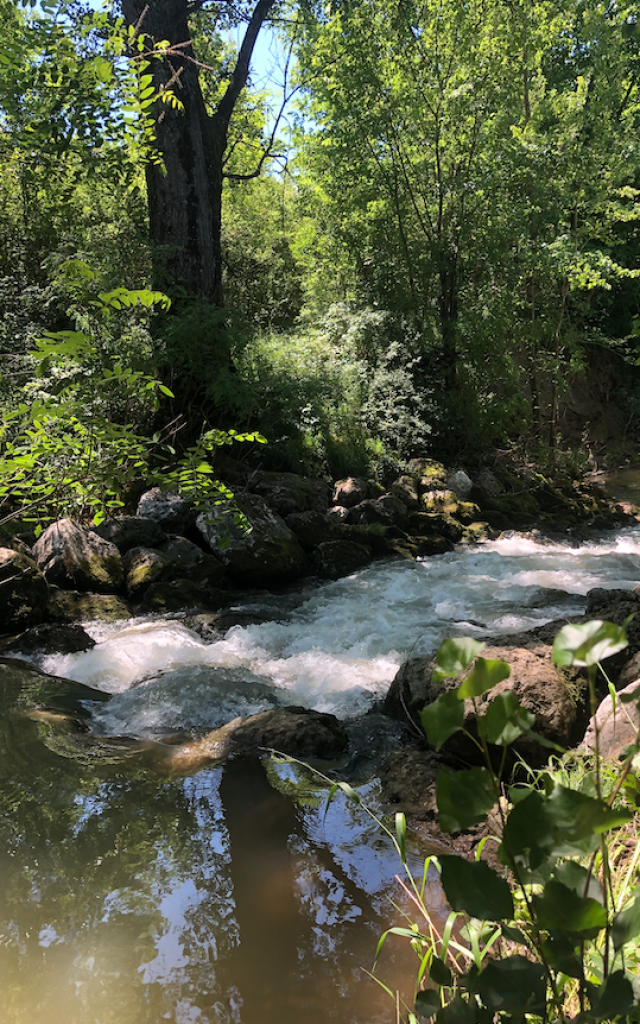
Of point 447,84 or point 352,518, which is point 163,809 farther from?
point 447,84

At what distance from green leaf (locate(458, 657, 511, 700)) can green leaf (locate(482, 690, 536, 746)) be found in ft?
0.12

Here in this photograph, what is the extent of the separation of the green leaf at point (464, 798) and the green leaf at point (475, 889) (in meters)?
0.05

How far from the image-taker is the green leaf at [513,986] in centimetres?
82

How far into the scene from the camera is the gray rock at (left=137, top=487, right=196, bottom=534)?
6.79m

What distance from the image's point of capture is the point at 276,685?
4262 mm

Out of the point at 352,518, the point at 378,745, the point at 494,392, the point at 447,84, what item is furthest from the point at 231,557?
the point at 447,84

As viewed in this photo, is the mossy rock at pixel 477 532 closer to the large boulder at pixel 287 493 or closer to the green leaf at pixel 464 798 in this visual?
the large boulder at pixel 287 493

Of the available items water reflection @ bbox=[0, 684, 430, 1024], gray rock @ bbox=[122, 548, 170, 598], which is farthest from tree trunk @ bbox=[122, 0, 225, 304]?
water reflection @ bbox=[0, 684, 430, 1024]

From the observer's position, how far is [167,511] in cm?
683

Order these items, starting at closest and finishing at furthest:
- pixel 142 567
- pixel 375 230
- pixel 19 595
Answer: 1. pixel 19 595
2. pixel 142 567
3. pixel 375 230

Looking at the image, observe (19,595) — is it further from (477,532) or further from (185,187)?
(477,532)

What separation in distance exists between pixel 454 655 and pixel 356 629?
14.7 ft

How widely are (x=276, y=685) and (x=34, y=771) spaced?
5.76 ft

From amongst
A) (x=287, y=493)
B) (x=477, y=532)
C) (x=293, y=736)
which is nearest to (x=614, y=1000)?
(x=293, y=736)
